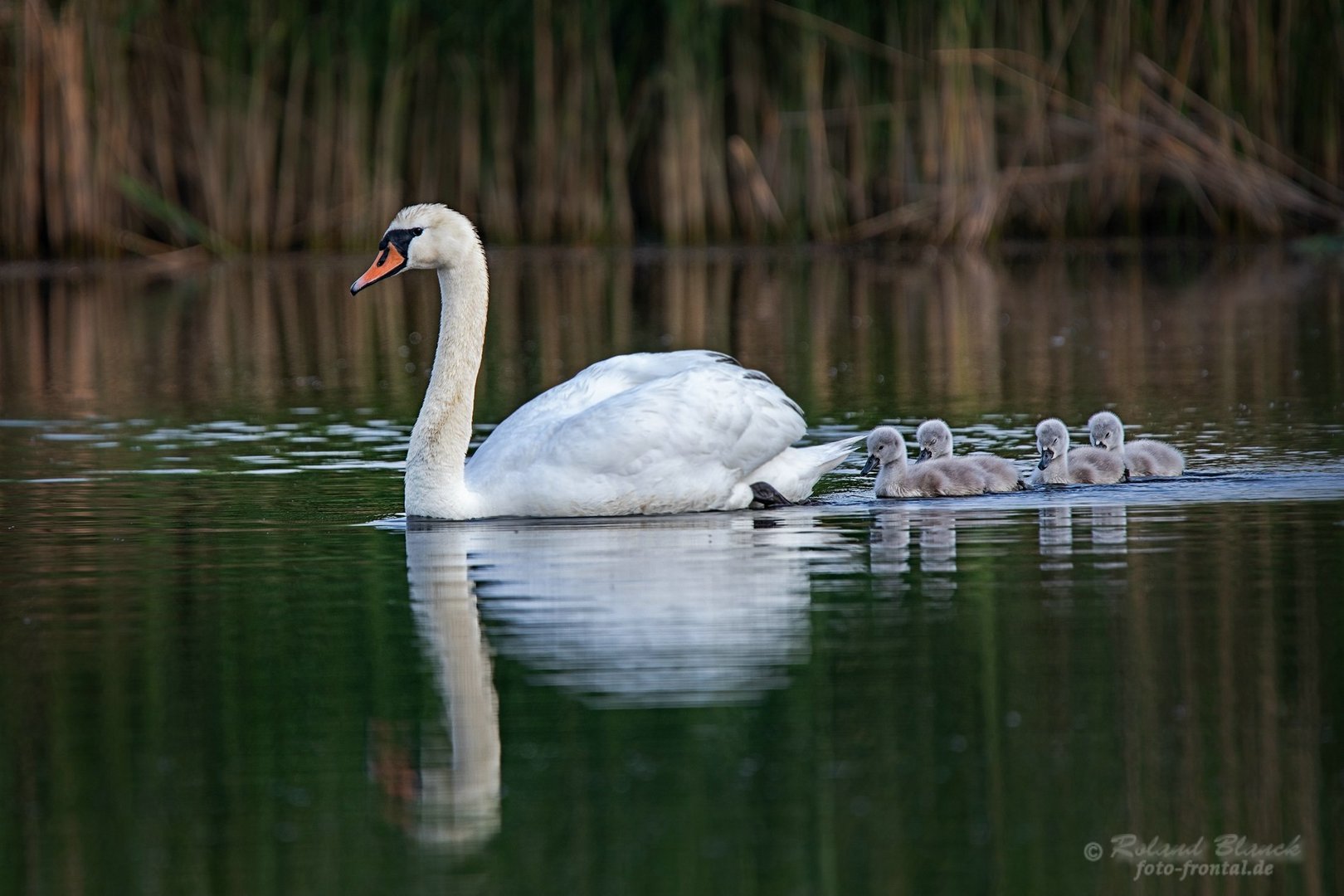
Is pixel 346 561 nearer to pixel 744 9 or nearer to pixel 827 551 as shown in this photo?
pixel 827 551

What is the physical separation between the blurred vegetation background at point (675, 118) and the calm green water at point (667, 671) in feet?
35.8

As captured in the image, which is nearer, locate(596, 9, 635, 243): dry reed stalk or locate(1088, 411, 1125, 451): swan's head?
locate(1088, 411, 1125, 451): swan's head

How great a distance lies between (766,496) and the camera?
9.54 metres

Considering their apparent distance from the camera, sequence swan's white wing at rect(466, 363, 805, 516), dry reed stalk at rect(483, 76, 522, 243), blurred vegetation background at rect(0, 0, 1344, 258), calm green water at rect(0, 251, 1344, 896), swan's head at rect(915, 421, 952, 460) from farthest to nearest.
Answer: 1. dry reed stalk at rect(483, 76, 522, 243)
2. blurred vegetation background at rect(0, 0, 1344, 258)
3. swan's head at rect(915, 421, 952, 460)
4. swan's white wing at rect(466, 363, 805, 516)
5. calm green water at rect(0, 251, 1344, 896)

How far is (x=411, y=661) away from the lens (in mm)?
6664

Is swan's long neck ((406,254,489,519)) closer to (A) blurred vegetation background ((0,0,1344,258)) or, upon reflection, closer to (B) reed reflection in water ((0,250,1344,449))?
(B) reed reflection in water ((0,250,1344,449))

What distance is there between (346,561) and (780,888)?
400 cm

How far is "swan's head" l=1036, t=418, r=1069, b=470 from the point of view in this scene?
9.66 meters

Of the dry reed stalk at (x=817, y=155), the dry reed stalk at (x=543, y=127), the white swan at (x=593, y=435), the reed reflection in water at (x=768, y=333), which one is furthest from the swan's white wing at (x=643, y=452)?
the dry reed stalk at (x=543, y=127)

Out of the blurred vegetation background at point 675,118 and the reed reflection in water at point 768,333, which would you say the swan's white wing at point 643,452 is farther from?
the blurred vegetation background at point 675,118

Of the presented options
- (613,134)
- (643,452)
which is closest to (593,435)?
(643,452)

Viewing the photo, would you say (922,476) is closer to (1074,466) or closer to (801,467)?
(801,467)

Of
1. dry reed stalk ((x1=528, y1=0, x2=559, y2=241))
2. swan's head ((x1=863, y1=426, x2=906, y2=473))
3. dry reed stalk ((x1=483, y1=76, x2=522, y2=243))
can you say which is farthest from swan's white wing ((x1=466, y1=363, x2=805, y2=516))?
dry reed stalk ((x1=483, y1=76, x2=522, y2=243))

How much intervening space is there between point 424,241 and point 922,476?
2.36m
